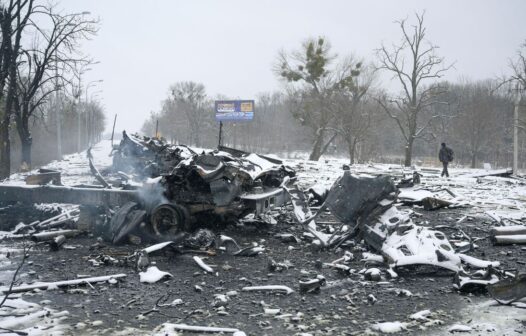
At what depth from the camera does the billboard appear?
2839 cm

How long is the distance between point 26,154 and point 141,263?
18.8m

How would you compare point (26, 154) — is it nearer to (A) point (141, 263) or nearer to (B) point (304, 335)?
(A) point (141, 263)

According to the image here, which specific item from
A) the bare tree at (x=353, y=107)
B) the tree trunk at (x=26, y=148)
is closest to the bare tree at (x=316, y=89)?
the bare tree at (x=353, y=107)

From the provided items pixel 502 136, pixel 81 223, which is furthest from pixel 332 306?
pixel 502 136

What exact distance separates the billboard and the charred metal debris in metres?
19.9

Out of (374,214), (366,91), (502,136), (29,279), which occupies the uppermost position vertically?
(366,91)

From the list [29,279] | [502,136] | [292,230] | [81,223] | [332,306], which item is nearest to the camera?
[332,306]

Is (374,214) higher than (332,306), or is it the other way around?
(374,214)

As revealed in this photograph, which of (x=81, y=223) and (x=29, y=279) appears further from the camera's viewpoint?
(x=81, y=223)

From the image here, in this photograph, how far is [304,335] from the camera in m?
3.85

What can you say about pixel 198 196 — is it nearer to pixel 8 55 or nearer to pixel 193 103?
pixel 8 55

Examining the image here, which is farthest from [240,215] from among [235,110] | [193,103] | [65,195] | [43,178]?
[193,103]

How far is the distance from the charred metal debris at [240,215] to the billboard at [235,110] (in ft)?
65.1

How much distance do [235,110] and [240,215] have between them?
21050mm
